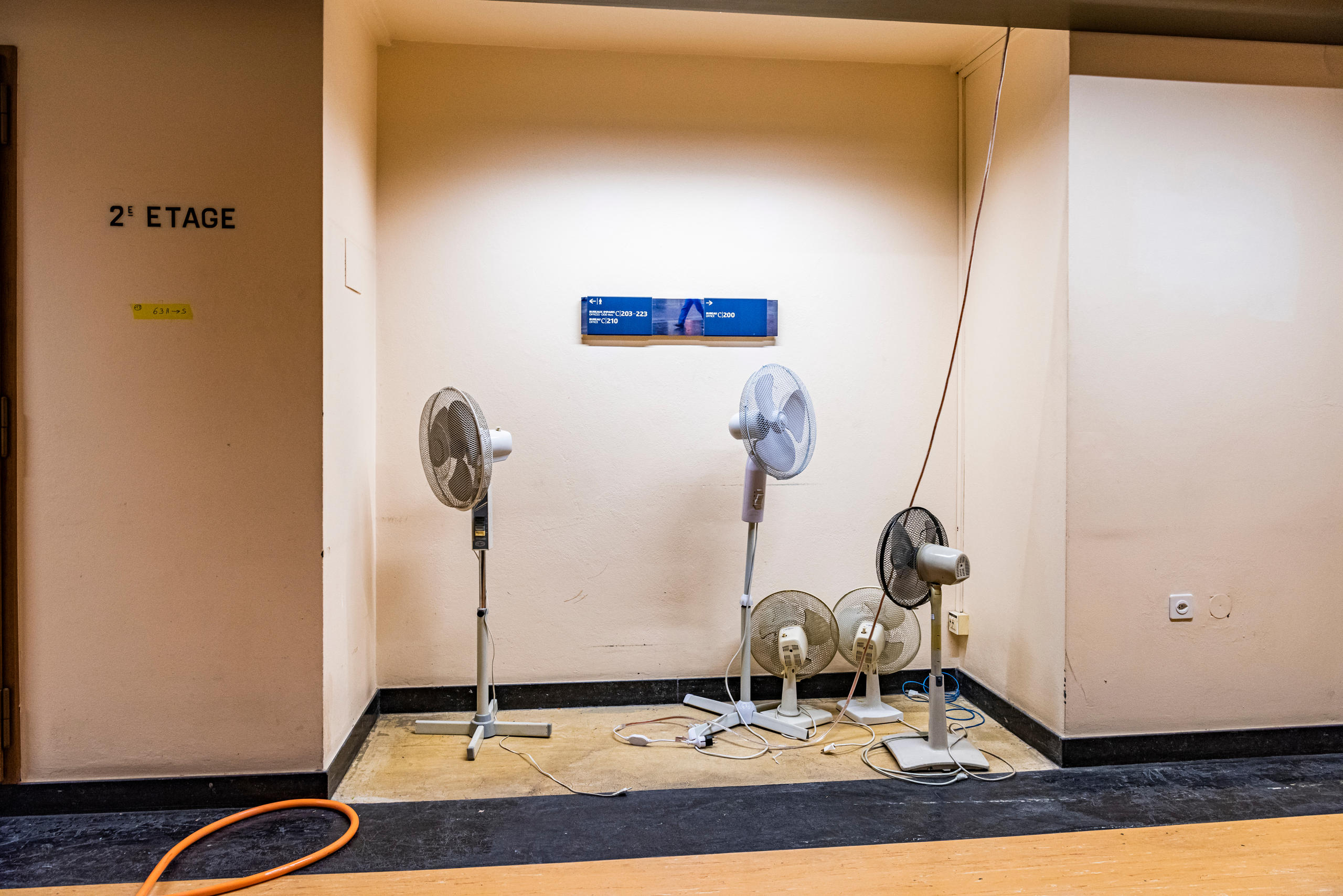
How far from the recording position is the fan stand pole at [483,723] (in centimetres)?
292

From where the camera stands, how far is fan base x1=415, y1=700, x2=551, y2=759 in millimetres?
2918

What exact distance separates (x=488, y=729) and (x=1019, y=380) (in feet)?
7.99

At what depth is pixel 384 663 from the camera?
10.5ft

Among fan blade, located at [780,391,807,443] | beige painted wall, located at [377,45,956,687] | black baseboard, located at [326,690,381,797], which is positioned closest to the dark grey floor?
black baseboard, located at [326,690,381,797]

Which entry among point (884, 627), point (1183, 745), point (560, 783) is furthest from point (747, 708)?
point (1183, 745)

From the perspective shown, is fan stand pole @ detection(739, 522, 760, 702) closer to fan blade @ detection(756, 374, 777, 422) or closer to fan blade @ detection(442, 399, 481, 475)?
fan blade @ detection(756, 374, 777, 422)

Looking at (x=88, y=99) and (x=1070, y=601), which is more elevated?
(x=88, y=99)

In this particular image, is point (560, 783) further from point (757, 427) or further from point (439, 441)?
point (757, 427)

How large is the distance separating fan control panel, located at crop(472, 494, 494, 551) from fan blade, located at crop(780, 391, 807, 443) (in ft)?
3.84

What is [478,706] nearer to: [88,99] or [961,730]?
[961,730]

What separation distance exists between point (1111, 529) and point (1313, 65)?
1.84m

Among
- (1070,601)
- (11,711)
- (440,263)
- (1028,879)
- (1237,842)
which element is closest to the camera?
(1028,879)

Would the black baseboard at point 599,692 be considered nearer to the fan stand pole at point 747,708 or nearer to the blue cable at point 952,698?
the fan stand pole at point 747,708

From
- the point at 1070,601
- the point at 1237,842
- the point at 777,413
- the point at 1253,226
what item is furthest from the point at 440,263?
the point at 1237,842
